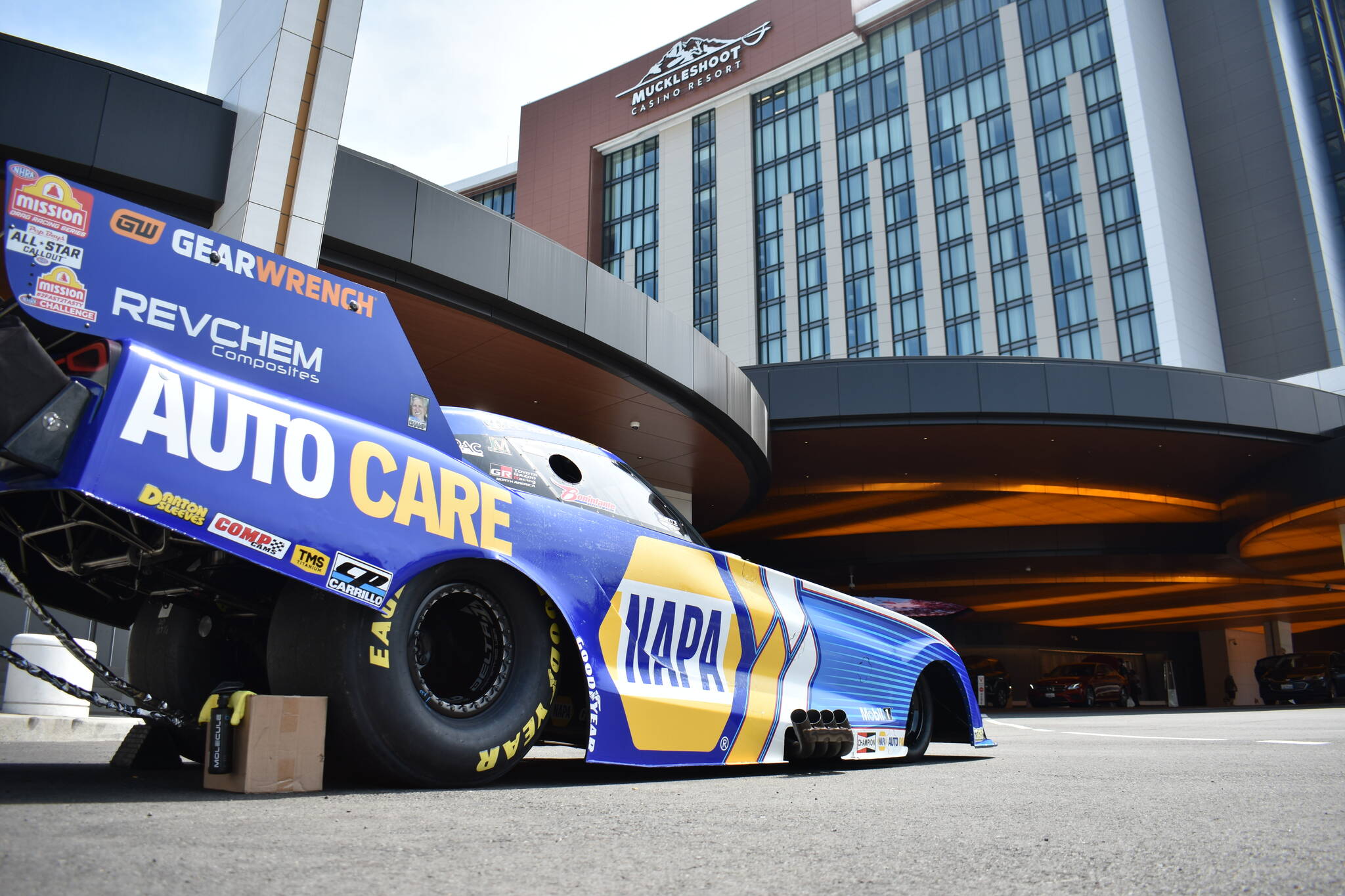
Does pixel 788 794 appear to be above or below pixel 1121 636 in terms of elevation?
below

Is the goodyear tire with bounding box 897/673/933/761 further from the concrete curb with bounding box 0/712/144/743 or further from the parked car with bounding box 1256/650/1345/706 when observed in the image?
the parked car with bounding box 1256/650/1345/706

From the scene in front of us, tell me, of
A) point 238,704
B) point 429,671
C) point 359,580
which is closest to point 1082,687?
point 429,671

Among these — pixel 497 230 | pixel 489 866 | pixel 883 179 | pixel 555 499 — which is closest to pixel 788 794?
pixel 555 499

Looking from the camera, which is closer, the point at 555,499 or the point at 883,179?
the point at 555,499

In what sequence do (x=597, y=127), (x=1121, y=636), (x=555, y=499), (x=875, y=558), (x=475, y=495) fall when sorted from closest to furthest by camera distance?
(x=475, y=495), (x=555, y=499), (x=875, y=558), (x=1121, y=636), (x=597, y=127)

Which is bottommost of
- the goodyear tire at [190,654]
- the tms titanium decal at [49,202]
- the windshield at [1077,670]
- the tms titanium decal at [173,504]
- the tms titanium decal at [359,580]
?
the goodyear tire at [190,654]

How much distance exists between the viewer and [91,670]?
2848 millimetres

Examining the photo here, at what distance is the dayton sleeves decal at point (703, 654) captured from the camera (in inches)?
150

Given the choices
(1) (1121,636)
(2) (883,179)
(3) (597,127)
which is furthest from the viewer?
(3) (597,127)

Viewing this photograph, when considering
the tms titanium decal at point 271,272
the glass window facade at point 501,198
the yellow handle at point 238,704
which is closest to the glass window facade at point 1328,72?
the glass window facade at point 501,198

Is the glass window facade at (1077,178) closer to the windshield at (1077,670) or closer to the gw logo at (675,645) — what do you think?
the windshield at (1077,670)

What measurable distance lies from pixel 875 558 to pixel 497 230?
21823 mm

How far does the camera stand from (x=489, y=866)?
1.90m

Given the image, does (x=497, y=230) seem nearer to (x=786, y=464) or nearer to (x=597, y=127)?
(x=786, y=464)
